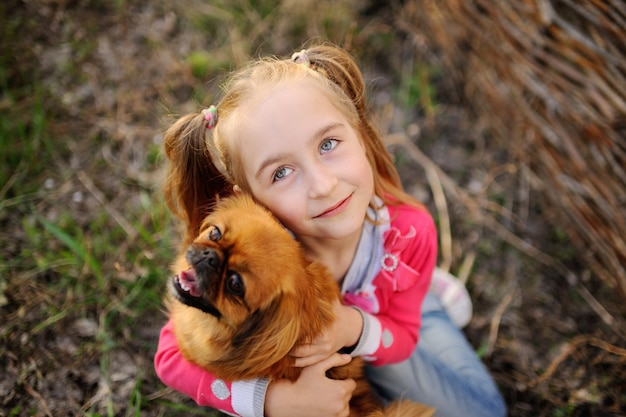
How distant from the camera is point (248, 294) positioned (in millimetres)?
1462

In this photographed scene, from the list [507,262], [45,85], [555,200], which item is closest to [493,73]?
[555,200]

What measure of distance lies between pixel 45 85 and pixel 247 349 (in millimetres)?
2618

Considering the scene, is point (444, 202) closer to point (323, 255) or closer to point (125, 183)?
point (323, 255)

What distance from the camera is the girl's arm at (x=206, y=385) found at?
5.89ft

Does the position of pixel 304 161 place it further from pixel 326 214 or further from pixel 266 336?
pixel 266 336

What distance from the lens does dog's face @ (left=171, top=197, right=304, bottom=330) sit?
1.46 metres

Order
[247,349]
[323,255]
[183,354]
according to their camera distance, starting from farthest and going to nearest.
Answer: [323,255], [183,354], [247,349]

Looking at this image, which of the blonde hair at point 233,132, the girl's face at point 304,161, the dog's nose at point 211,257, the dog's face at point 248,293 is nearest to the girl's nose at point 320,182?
the girl's face at point 304,161

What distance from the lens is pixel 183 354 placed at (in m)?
1.86

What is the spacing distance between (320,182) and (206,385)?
884mm

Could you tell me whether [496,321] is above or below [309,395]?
below

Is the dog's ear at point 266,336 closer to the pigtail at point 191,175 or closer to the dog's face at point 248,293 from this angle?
the dog's face at point 248,293

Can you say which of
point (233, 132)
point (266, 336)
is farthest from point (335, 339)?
point (233, 132)

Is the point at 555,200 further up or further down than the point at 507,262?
further up
